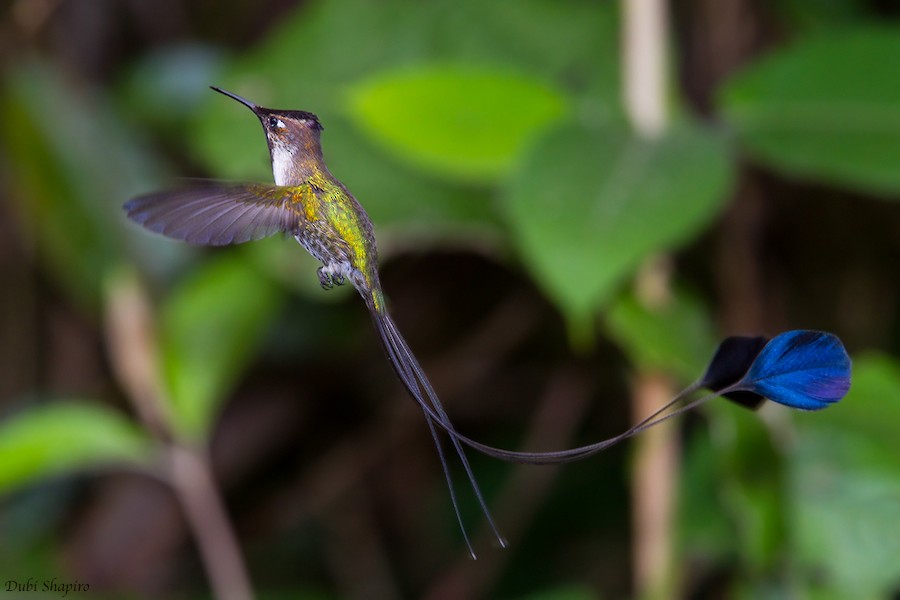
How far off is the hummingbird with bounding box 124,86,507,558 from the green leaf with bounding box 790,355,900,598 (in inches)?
33.9

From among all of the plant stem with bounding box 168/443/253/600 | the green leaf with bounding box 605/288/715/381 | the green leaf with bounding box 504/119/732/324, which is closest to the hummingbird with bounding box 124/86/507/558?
the green leaf with bounding box 504/119/732/324

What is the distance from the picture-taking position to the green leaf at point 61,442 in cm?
169

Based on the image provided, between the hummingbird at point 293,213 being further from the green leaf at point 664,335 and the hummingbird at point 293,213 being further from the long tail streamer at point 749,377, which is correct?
the green leaf at point 664,335

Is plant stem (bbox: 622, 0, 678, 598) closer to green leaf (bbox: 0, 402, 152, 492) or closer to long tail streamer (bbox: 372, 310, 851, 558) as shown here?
green leaf (bbox: 0, 402, 152, 492)

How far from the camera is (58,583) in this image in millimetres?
2375

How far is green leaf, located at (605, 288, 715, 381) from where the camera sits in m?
1.54

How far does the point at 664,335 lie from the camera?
1577mm

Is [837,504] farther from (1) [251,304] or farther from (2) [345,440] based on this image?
(2) [345,440]

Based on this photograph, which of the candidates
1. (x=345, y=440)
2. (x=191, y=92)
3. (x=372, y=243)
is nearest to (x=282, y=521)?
(x=345, y=440)

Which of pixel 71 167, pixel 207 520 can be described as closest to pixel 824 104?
pixel 207 520

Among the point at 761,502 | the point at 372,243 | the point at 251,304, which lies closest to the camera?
the point at 372,243

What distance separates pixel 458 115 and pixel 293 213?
3.00 ft

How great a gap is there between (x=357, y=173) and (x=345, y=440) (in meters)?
1.64

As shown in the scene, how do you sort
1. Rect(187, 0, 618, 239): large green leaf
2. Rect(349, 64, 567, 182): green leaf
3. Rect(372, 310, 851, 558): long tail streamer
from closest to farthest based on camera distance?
Rect(372, 310, 851, 558): long tail streamer < Rect(349, 64, 567, 182): green leaf < Rect(187, 0, 618, 239): large green leaf
